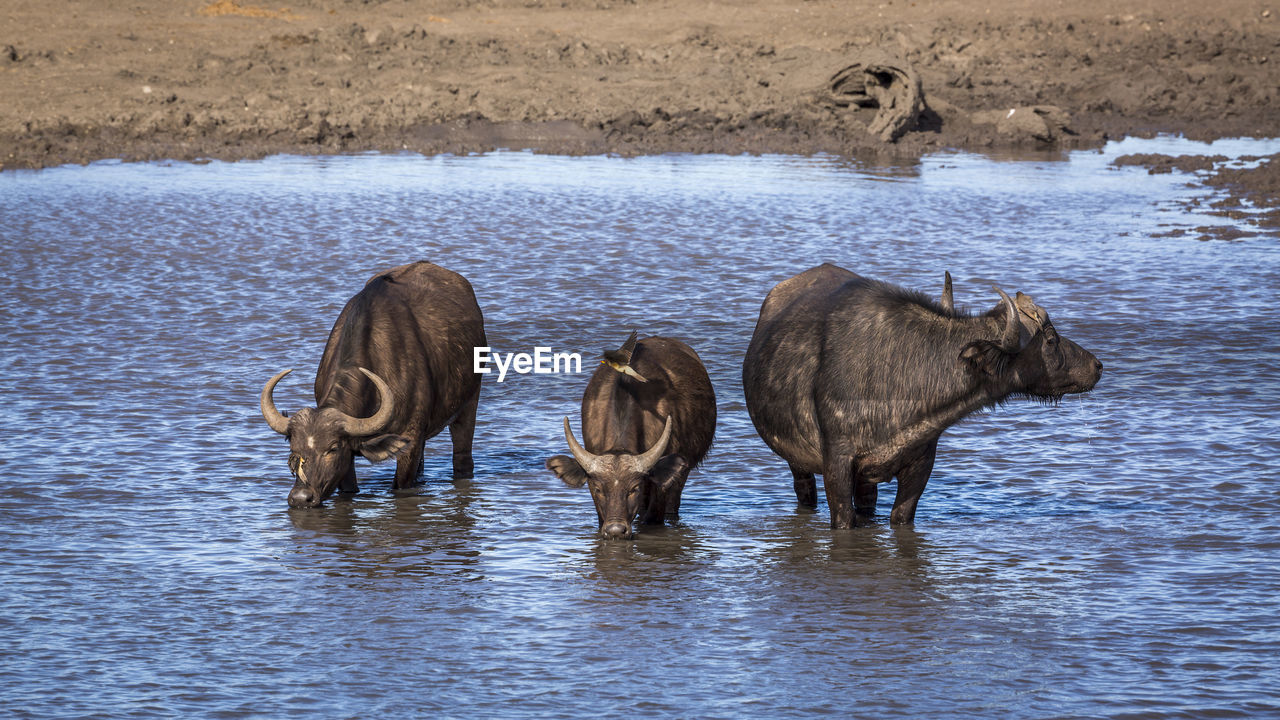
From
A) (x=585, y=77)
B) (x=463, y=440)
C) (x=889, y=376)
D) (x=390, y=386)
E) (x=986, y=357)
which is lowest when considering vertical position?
(x=463, y=440)

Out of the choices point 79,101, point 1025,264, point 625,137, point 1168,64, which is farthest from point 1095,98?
point 79,101

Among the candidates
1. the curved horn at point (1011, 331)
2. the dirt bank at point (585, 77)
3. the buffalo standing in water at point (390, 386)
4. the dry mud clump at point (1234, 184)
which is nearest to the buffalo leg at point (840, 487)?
the curved horn at point (1011, 331)

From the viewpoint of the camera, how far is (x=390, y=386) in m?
10.4

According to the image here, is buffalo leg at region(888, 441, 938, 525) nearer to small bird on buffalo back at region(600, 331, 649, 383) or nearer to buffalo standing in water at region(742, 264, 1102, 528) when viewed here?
buffalo standing in water at region(742, 264, 1102, 528)

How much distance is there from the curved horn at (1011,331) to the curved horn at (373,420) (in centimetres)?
376

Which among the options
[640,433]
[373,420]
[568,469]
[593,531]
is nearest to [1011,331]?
[640,433]

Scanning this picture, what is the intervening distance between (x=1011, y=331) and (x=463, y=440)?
412 centimetres

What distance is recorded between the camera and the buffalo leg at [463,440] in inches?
448

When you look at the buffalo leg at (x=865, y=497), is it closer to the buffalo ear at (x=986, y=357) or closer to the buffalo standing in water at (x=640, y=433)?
the buffalo standing in water at (x=640, y=433)

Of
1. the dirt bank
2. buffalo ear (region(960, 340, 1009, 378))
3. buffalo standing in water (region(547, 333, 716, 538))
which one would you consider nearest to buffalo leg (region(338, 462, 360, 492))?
buffalo standing in water (region(547, 333, 716, 538))

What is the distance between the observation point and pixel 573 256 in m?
20.4

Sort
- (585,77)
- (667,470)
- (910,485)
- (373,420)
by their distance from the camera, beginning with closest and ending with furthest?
(667,470) → (910,485) → (373,420) → (585,77)

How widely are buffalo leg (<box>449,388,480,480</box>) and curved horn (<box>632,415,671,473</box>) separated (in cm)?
242

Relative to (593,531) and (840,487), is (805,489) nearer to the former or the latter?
(840,487)
